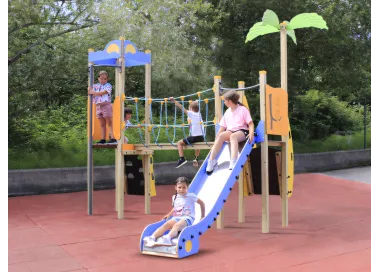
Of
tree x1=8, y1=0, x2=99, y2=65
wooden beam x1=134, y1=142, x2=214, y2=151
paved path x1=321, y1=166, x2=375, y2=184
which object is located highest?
tree x1=8, y1=0, x2=99, y2=65

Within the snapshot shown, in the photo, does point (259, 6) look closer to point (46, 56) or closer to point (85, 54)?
point (85, 54)

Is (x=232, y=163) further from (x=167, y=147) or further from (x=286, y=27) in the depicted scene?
(x=286, y=27)

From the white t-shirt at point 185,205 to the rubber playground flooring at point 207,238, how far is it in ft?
1.48

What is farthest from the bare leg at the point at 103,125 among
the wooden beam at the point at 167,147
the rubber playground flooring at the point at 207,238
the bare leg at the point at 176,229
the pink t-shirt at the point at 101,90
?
the bare leg at the point at 176,229

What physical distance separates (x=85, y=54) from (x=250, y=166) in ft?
21.4

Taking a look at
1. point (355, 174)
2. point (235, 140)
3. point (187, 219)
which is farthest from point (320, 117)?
point (187, 219)

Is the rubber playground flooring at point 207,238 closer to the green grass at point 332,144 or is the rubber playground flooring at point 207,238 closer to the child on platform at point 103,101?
the child on platform at point 103,101

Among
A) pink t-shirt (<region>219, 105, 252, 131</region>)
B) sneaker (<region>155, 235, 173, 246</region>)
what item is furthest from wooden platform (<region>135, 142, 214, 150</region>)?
sneaker (<region>155, 235, 173, 246</region>)

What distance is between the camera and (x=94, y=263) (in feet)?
15.7

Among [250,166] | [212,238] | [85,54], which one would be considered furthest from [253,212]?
[85,54]

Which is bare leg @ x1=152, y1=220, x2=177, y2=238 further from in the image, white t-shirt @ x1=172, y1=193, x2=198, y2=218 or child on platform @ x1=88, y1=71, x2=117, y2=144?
child on platform @ x1=88, y1=71, x2=117, y2=144

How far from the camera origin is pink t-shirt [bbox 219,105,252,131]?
616 cm

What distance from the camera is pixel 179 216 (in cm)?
→ 527

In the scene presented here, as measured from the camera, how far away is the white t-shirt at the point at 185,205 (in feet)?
17.4
